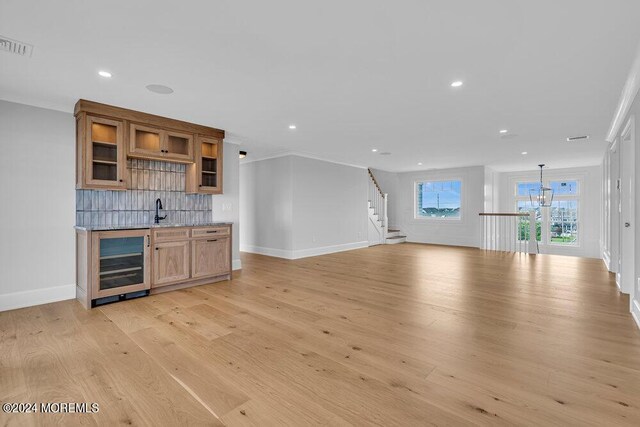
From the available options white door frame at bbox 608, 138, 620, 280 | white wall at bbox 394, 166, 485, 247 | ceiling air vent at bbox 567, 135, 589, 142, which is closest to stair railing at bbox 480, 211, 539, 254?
white wall at bbox 394, 166, 485, 247

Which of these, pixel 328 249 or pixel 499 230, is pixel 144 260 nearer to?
pixel 328 249

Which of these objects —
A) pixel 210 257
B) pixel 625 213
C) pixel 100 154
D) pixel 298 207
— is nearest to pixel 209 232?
pixel 210 257

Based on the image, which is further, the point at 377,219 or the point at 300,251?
the point at 377,219

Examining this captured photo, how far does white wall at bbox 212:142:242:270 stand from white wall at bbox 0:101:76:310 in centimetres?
206

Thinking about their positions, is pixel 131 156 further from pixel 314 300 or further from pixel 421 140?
pixel 421 140

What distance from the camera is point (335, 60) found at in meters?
2.73

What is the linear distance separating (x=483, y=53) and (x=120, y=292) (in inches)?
181

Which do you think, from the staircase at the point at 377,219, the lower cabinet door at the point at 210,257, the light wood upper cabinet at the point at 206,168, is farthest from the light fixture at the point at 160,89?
the staircase at the point at 377,219

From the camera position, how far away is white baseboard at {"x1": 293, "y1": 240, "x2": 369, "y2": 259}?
717 cm

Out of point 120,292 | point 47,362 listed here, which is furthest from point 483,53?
point 120,292

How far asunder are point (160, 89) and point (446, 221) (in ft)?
29.1

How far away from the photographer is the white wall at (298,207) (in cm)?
707

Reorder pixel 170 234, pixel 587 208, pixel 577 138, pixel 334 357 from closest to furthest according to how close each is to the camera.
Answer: pixel 334 357
pixel 170 234
pixel 577 138
pixel 587 208

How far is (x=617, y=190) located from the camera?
4691 mm
